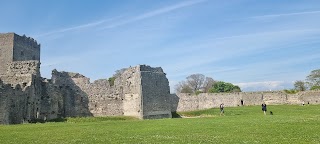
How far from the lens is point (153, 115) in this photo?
46000 millimetres

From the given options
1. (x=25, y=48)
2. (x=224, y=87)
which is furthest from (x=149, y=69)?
(x=224, y=87)

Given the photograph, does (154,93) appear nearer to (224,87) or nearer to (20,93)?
(20,93)

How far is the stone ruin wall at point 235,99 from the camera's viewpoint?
6544cm

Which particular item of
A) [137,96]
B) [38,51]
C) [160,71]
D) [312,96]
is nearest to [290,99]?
[312,96]

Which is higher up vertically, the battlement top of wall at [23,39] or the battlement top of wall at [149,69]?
the battlement top of wall at [23,39]

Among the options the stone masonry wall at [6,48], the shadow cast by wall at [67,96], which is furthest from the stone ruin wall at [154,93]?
the stone masonry wall at [6,48]

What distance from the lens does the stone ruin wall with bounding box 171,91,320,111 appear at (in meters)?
65.4

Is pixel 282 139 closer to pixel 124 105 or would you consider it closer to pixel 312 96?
pixel 124 105

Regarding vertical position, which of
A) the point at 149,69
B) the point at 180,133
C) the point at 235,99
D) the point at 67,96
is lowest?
the point at 180,133

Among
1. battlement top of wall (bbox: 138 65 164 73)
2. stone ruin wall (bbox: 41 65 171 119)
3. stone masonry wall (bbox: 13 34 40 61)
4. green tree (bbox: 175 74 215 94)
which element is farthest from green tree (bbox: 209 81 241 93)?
stone ruin wall (bbox: 41 65 171 119)

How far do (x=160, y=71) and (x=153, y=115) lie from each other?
22.9 ft

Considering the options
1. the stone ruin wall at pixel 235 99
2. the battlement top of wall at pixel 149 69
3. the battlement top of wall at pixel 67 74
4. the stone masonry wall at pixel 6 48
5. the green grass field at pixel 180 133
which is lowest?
the green grass field at pixel 180 133

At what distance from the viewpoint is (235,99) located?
69.7m

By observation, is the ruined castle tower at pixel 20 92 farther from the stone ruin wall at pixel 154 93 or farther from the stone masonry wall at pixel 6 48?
the stone masonry wall at pixel 6 48
